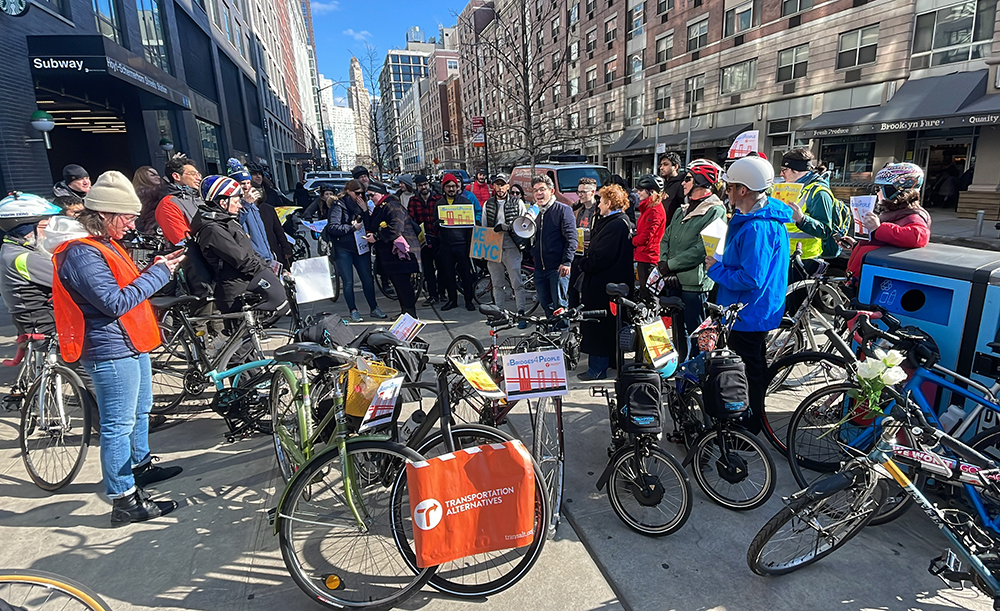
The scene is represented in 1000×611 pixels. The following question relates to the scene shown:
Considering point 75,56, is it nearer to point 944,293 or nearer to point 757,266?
point 757,266

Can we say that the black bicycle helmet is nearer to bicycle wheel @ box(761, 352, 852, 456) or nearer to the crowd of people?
the crowd of people

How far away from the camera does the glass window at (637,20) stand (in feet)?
107

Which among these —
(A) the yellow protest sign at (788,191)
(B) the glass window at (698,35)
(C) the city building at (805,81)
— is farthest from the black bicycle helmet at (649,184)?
(B) the glass window at (698,35)

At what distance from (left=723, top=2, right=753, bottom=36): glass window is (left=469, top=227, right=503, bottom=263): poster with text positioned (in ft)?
83.9

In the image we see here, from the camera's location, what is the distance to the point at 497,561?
2.67 metres

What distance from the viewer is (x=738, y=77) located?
26.2 m

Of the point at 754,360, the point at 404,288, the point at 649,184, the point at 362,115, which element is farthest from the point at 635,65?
the point at 362,115

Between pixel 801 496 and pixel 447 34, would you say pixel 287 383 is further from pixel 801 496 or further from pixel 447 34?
pixel 447 34

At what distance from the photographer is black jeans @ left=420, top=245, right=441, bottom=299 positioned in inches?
320

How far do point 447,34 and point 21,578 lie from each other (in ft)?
378

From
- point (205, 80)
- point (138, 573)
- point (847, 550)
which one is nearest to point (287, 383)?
point (138, 573)

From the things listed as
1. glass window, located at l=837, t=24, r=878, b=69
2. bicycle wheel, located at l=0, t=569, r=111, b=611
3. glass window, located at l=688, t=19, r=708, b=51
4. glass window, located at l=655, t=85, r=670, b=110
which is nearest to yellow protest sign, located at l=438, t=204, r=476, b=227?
bicycle wheel, located at l=0, t=569, r=111, b=611

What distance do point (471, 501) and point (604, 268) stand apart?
299 centimetres

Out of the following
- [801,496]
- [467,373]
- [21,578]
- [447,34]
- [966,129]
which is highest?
[447,34]
